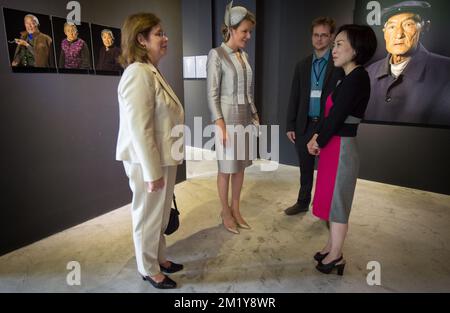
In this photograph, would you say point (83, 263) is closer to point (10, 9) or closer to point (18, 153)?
point (18, 153)

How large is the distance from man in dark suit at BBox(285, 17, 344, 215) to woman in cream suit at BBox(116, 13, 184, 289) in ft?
4.38

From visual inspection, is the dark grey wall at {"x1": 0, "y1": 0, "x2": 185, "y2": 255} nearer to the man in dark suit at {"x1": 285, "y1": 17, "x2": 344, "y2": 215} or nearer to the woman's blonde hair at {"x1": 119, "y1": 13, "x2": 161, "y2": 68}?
the woman's blonde hair at {"x1": 119, "y1": 13, "x2": 161, "y2": 68}

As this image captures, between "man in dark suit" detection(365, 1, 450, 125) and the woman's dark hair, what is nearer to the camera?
the woman's dark hair

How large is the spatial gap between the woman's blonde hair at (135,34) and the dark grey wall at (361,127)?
290 cm

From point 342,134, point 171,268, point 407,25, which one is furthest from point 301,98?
point 171,268

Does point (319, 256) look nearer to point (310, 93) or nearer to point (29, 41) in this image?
point (310, 93)

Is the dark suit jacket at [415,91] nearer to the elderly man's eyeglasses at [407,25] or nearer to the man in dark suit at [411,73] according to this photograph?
the man in dark suit at [411,73]

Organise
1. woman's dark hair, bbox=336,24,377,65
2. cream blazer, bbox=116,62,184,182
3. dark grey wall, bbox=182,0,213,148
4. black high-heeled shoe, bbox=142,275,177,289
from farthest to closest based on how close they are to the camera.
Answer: dark grey wall, bbox=182,0,213,148 → black high-heeled shoe, bbox=142,275,177,289 → woman's dark hair, bbox=336,24,377,65 → cream blazer, bbox=116,62,184,182

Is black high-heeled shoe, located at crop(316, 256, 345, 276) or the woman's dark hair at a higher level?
the woman's dark hair

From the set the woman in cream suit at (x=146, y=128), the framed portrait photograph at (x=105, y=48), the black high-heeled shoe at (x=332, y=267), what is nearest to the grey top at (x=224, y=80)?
the woman in cream suit at (x=146, y=128)

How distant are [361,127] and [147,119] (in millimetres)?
2980

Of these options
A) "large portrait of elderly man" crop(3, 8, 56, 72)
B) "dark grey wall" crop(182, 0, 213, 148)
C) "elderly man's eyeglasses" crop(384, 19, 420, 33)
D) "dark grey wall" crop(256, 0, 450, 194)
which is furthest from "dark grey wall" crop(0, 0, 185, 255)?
"elderly man's eyeglasses" crop(384, 19, 420, 33)

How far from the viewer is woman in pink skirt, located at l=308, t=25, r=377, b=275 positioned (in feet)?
5.47

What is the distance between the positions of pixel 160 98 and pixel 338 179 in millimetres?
1077
